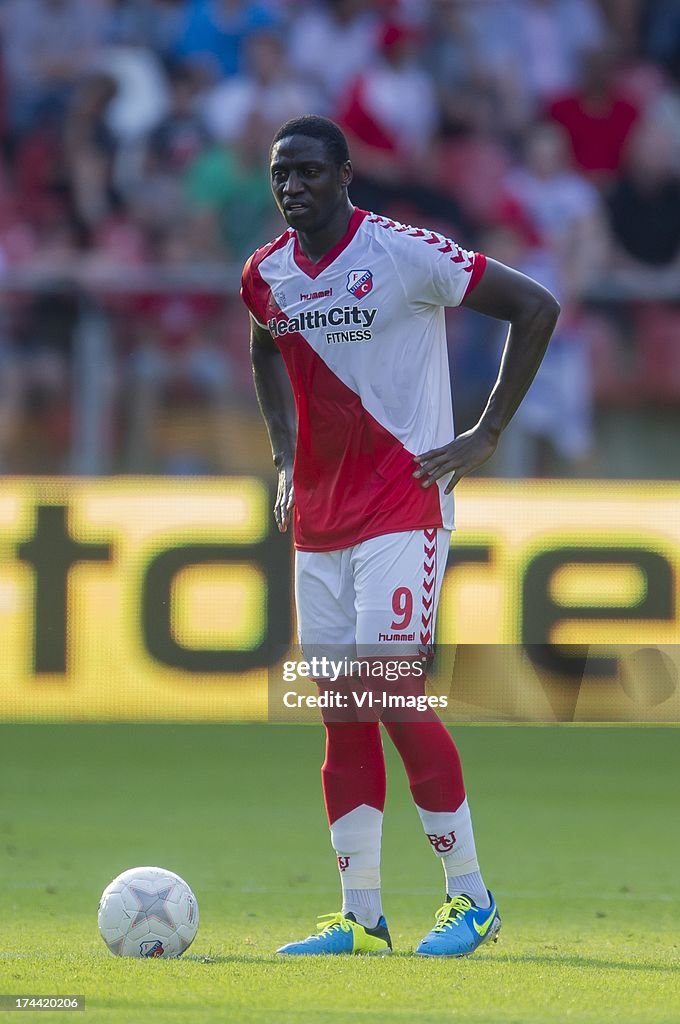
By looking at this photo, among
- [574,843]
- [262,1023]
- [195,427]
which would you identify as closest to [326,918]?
[262,1023]

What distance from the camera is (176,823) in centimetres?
709

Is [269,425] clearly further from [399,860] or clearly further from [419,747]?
[399,860]

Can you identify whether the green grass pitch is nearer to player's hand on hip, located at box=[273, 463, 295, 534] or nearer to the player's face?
player's hand on hip, located at box=[273, 463, 295, 534]

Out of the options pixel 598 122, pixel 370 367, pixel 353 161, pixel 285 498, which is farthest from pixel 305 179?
pixel 598 122

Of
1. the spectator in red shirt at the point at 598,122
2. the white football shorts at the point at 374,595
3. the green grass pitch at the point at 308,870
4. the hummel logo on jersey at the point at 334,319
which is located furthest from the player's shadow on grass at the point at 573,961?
→ the spectator in red shirt at the point at 598,122

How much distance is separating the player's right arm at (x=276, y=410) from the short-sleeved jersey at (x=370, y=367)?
0.31 m

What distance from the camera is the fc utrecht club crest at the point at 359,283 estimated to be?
4699 millimetres

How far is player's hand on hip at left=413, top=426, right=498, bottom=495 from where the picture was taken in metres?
4.72

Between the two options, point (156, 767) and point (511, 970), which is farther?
point (156, 767)

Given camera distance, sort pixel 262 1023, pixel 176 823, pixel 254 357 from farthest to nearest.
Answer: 1. pixel 176 823
2. pixel 254 357
3. pixel 262 1023

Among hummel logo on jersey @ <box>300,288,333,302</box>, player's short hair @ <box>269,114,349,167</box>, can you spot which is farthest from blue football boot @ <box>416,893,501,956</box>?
player's short hair @ <box>269,114,349,167</box>

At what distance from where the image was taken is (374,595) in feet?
15.2

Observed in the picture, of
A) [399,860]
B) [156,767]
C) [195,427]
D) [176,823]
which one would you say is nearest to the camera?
[399,860]

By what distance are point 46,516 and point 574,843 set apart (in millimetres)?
3775
